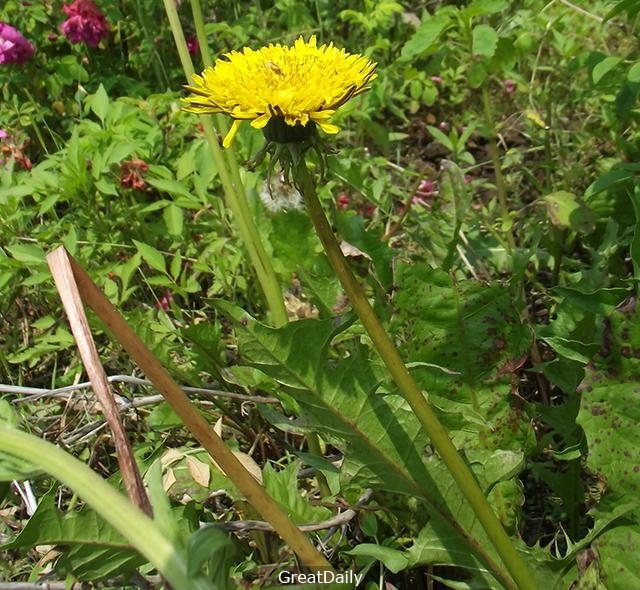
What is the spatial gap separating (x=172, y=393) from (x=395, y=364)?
0.24 m

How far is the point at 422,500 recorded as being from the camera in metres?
1.14

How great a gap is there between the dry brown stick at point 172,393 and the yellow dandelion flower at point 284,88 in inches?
9.4

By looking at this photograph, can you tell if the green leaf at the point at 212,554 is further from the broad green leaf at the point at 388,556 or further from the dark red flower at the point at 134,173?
the dark red flower at the point at 134,173

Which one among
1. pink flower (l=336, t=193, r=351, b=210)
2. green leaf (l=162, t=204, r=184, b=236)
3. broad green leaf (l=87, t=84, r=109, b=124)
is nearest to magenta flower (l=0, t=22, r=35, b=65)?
broad green leaf (l=87, t=84, r=109, b=124)

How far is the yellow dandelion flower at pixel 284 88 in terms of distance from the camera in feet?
2.71

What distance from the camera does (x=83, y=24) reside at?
265cm

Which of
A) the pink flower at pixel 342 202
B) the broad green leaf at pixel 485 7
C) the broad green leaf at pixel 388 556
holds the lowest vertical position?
the pink flower at pixel 342 202

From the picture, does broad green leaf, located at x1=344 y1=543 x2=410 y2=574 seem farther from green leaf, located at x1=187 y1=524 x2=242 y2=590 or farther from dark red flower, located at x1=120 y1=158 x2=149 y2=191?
dark red flower, located at x1=120 y1=158 x2=149 y2=191

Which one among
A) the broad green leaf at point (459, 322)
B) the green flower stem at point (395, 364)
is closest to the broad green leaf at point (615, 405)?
the broad green leaf at point (459, 322)

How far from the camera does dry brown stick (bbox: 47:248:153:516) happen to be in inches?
29.5

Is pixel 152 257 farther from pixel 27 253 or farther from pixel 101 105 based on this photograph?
pixel 101 105

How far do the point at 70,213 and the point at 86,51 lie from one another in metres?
1.15

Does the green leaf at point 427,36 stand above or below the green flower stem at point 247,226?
above

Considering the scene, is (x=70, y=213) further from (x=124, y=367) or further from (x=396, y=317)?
(x=396, y=317)
